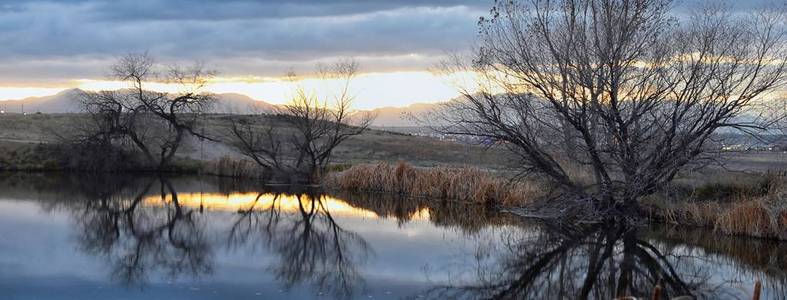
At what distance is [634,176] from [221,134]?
3622 centimetres

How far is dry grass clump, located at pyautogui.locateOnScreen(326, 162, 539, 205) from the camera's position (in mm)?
26000

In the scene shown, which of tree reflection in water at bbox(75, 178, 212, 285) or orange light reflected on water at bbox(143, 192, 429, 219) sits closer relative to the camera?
tree reflection in water at bbox(75, 178, 212, 285)

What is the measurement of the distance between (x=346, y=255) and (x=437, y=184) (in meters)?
11.8

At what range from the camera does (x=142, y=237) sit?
19875 mm

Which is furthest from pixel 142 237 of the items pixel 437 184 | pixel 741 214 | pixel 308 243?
pixel 741 214

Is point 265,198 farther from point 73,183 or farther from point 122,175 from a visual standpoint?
point 122,175

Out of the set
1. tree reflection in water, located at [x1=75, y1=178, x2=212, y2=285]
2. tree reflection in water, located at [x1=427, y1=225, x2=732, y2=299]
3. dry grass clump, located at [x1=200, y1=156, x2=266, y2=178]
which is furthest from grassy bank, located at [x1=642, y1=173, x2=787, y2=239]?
dry grass clump, located at [x1=200, y1=156, x2=266, y2=178]

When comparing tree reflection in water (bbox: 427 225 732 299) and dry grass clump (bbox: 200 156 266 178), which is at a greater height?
dry grass clump (bbox: 200 156 266 178)

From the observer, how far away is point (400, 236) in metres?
20.3

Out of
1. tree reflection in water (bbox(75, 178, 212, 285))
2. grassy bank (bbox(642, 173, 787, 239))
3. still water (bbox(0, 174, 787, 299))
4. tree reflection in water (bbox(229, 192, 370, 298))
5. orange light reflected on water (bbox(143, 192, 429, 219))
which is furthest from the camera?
orange light reflected on water (bbox(143, 192, 429, 219))

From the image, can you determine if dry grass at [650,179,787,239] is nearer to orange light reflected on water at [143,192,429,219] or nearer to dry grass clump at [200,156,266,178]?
orange light reflected on water at [143,192,429,219]

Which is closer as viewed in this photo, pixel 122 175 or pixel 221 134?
pixel 122 175

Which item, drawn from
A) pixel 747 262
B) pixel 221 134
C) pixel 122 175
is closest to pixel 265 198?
pixel 122 175

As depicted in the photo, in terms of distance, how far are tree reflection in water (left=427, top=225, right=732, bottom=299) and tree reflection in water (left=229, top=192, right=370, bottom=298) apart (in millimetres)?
2082
